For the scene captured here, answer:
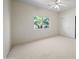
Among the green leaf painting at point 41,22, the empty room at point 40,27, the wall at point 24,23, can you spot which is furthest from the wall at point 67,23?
the wall at point 24,23

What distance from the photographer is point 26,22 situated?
6.06 metres

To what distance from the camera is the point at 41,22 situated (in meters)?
7.51

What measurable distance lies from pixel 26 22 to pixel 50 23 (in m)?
2.88

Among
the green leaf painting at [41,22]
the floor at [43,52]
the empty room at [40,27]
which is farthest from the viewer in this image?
the green leaf painting at [41,22]

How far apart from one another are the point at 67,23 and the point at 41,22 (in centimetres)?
229

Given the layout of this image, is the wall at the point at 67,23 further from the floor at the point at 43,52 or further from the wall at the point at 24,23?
the floor at the point at 43,52

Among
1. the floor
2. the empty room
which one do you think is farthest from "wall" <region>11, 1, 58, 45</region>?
the floor

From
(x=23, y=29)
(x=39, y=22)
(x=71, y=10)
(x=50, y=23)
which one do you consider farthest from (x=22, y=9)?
(x=71, y=10)

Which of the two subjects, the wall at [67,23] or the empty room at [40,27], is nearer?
the empty room at [40,27]

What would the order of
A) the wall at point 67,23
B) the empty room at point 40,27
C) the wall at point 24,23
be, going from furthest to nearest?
1. the wall at point 67,23
2. the wall at point 24,23
3. the empty room at point 40,27

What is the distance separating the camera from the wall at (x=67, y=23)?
7.37m

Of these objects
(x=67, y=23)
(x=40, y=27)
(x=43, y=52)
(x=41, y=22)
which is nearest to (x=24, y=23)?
(x=40, y=27)

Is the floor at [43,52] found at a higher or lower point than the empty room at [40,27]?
lower

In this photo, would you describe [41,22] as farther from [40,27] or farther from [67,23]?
[67,23]
